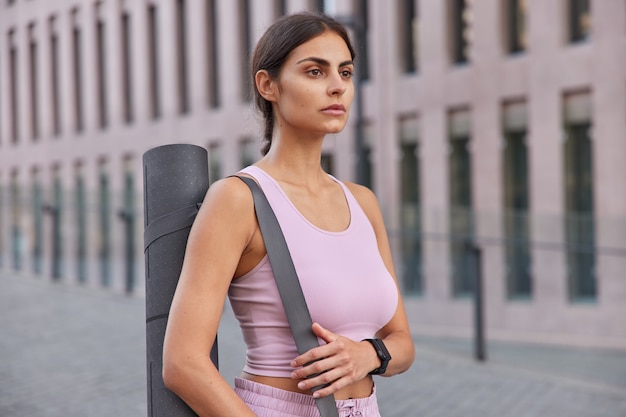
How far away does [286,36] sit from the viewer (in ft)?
6.35

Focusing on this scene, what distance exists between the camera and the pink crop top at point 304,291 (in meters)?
1.84

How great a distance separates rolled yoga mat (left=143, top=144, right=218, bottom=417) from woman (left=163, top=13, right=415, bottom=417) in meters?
0.12

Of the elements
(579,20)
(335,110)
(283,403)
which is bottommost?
(283,403)

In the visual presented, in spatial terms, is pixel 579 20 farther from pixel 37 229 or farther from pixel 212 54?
pixel 212 54

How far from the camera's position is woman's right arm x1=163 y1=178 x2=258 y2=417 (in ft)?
5.63

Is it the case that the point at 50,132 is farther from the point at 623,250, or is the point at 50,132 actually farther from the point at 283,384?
the point at 283,384

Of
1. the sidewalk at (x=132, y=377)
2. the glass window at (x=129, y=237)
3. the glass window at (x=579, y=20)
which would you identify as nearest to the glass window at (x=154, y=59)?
the glass window at (x=129, y=237)

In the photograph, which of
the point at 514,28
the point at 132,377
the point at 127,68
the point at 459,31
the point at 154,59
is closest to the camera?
the point at 132,377

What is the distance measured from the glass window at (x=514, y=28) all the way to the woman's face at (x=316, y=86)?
44.2 feet

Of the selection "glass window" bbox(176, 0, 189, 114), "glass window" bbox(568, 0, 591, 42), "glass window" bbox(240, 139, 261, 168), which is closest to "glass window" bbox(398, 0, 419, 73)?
"glass window" bbox(568, 0, 591, 42)

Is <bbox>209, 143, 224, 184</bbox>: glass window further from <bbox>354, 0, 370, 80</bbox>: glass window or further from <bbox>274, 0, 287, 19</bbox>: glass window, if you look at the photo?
<bbox>354, 0, 370, 80</bbox>: glass window

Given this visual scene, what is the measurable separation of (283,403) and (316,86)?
74 centimetres

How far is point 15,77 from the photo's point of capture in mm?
31719

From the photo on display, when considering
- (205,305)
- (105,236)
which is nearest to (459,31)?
(105,236)
